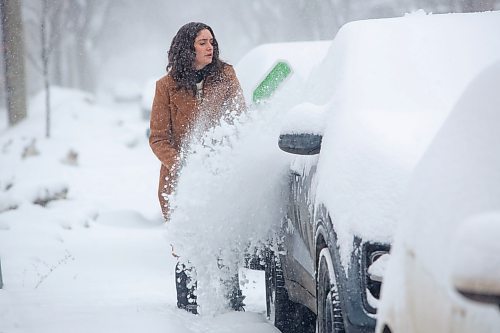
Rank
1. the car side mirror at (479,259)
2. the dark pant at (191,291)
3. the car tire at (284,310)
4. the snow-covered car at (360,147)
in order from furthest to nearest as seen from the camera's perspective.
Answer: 1. the dark pant at (191,291)
2. the car tire at (284,310)
3. the snow-covered car at (360,147)
4. the car side mirror at (479,259)

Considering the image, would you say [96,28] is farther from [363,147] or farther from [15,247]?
[363,147]

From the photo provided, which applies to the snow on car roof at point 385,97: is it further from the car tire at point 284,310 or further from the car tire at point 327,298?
the car tire at point 284,310

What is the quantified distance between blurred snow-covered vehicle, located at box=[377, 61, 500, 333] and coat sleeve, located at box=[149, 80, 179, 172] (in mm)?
3270

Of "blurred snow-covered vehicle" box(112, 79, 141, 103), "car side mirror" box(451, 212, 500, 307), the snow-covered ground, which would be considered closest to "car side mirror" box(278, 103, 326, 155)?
the snow-covered ground

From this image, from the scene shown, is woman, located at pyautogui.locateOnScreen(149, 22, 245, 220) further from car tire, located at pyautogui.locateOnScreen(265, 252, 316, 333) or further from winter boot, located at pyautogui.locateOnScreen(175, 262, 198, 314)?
car tire, located at pyautogui.locateOnScreen(265, 252, 316, 333)

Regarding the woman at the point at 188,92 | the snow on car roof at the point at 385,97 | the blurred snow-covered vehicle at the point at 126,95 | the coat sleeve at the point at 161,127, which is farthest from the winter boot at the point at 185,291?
the blurred snow-covered vehicle at the point at 126,95

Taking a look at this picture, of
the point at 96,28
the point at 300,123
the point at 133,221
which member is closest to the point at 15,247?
the point at 133,221

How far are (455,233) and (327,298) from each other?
5.54 ft

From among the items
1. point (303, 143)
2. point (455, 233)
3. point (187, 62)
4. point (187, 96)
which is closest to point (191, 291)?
point (187, 96)

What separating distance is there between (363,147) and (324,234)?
1.29 ft

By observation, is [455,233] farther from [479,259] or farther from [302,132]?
[302,132]

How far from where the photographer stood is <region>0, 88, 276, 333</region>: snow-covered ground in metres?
5.09

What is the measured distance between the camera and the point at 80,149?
19.8 meters

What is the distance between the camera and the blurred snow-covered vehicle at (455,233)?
1.62m
